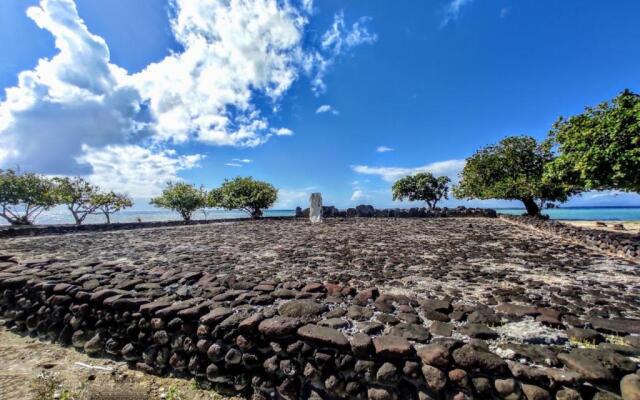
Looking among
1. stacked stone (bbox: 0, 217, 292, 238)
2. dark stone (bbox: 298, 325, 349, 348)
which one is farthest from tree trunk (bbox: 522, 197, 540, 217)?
stacked stone (bbox: 0, 217, 292, 238)

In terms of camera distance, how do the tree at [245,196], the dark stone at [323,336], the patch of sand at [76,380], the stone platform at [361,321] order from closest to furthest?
the stone platform at [361,321]
the dark stone at [323,336]
the patch of sand at [76,380]
the tree at [245,196]

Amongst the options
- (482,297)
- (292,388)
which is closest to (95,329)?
(292,388)

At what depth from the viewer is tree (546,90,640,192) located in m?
8.05

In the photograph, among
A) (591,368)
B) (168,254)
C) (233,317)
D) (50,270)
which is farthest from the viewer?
(168,254)

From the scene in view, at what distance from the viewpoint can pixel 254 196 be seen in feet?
92.5

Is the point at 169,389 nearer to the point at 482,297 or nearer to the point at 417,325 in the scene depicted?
the point at 417,325

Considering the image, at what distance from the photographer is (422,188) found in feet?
110

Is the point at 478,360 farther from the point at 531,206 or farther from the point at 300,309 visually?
the point at 531,206

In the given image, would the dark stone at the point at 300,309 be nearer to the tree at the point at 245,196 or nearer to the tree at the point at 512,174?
the tree at the point at 512,174

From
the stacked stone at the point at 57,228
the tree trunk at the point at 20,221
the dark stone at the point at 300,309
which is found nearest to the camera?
the dark stone at the point at 300,309

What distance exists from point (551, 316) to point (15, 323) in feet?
31.9

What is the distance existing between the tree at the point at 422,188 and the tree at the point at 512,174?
8.91m

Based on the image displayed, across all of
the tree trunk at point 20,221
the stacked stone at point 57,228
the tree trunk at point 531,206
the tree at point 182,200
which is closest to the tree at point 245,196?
the tree at point 182,200

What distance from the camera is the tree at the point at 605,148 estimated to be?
26.4 feet
